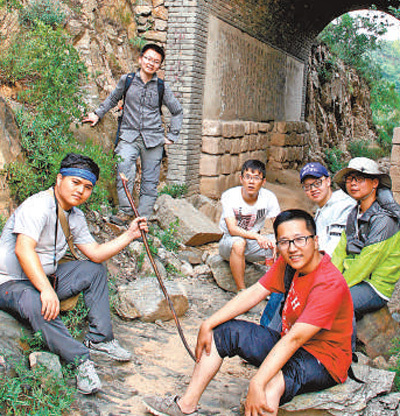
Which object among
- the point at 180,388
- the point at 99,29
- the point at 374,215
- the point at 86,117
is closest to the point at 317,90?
the point at 99,29

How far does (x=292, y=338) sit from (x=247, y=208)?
256 centimetres

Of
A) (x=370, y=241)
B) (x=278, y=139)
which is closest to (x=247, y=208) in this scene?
(x=370, y=241)

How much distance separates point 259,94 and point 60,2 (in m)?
→ 5.03

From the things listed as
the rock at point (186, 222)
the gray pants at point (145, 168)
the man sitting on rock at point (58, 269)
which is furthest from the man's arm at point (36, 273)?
the rock at point (186, 222)

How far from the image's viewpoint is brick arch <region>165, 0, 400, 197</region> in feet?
25.0

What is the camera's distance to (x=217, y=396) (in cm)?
302

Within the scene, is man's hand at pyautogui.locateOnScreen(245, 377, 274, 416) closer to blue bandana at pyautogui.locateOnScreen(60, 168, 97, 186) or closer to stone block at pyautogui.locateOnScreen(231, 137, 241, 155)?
blue bandana at pyautogui.locateOnScreen(60, 168, 97, 186)

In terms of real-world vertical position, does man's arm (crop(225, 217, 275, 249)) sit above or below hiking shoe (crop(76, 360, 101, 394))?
above

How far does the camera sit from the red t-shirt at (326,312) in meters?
2.38

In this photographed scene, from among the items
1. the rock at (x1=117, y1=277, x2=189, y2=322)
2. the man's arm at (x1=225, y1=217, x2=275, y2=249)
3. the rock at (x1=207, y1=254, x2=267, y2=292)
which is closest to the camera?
the rock at (x1=117, y1=277, x2=189, y2=322)

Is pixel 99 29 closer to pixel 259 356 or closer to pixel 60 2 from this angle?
pixel 60 2

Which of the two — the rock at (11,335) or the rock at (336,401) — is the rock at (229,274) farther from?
the rock at (11,335)

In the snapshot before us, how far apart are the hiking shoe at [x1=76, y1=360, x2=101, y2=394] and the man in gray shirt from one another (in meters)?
3.00

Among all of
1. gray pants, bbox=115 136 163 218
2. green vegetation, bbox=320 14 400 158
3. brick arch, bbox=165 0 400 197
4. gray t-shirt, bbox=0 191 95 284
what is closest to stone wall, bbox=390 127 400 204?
gray pants, bbox=115 136 163 218
